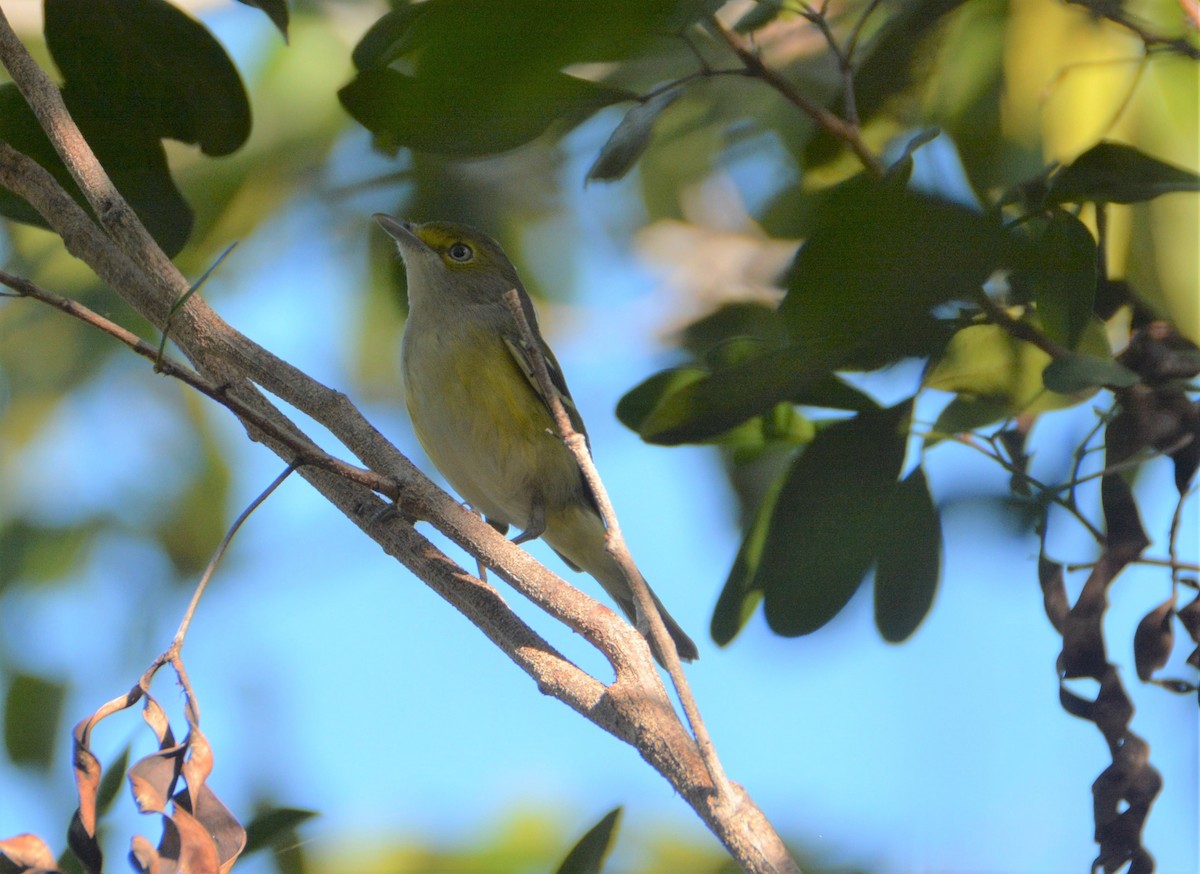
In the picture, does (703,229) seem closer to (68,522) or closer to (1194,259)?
(1194,259)

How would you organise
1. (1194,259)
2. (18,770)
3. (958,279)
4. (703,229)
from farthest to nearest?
1. (703,229)
2. (18,770)
3. (1194,259)
4. (958,279)

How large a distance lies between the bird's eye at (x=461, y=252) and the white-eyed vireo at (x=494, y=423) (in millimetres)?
145

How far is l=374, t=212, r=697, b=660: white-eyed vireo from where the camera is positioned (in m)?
3.86

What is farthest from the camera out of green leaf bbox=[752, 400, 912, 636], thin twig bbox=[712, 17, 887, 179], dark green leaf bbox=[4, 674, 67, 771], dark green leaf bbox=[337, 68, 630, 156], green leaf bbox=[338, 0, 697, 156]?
dark green leaf bbox=[4, 674, 67, 771]

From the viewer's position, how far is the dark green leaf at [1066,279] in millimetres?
2070

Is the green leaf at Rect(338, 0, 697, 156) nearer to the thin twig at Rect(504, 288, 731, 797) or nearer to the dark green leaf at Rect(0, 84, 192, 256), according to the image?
the thin twig at Rect(504, 288, 731, 797)

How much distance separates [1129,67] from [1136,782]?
211 centimetres

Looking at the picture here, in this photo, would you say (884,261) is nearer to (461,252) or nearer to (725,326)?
(725,326)

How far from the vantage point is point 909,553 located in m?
2.59

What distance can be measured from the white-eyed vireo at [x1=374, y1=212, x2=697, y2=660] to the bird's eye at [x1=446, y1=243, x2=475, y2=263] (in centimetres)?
15

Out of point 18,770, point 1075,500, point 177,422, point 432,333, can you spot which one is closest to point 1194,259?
point 1075,500

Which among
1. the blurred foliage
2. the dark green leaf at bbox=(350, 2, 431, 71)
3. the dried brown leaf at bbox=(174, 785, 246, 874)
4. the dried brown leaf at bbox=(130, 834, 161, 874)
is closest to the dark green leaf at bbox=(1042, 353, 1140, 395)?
the blurred foliage

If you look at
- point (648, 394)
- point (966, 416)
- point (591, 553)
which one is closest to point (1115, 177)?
point (966, 416)

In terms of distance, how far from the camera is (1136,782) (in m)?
2.11
